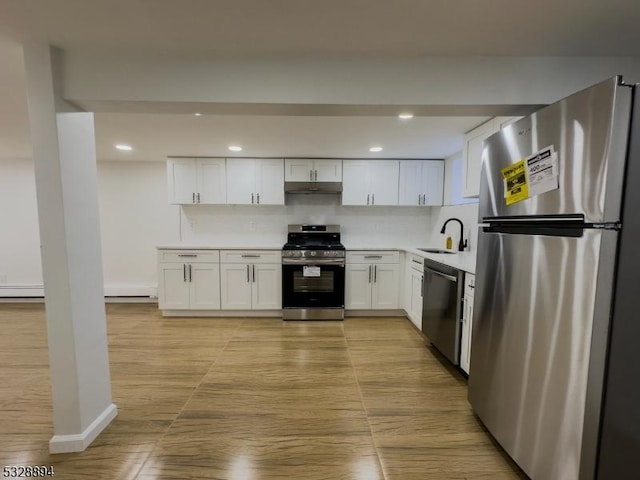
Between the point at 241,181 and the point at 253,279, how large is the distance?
1.34 m

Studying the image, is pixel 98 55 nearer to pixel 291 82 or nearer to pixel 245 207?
pixel 291 82

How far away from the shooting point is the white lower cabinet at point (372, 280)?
148 inches

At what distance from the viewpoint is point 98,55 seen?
146 cm

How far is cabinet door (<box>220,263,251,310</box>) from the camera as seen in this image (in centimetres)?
373

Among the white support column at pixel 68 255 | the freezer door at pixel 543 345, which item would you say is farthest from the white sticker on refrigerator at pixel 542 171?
the white support column at pixel 68 255

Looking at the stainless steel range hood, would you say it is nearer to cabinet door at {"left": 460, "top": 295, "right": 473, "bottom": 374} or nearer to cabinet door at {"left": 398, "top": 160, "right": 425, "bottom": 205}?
cabinet door at {"left": 398, "top": 160, "right": 425, "bottom": 205}

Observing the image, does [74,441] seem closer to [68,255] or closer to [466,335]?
[68,255]

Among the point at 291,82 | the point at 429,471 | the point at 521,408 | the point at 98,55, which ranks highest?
the point at 98,55

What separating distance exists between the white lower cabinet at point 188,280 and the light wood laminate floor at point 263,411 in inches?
22.5

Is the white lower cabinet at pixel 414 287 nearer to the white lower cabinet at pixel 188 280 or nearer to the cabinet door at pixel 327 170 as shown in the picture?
the cabinet door at pixel 327 170

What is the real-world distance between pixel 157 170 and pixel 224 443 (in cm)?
392

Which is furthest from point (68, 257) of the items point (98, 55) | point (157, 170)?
point (157, 170)

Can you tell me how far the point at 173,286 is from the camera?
12.1ft

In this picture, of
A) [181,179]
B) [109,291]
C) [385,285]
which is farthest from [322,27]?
[109,291]
